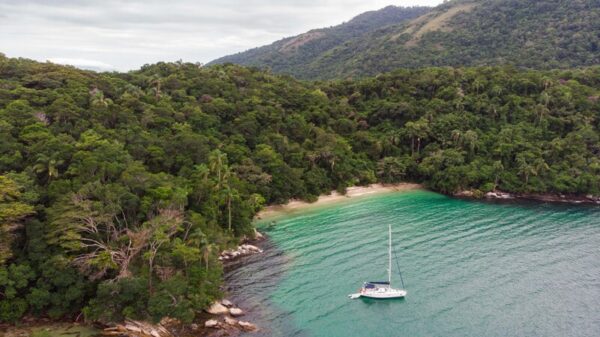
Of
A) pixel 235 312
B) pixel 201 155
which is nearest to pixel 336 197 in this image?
pixel 201 155

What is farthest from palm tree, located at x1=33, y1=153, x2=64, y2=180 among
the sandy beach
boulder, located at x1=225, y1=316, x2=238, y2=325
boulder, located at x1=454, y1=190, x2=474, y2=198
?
boulder, located at x1=454, y1=190, x2=474, y2=198

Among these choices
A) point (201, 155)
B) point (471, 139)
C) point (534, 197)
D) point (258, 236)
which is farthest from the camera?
point (471, 139)

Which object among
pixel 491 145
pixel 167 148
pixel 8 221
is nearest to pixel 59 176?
pixel 8 221

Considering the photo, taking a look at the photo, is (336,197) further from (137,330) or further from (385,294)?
(137,330)

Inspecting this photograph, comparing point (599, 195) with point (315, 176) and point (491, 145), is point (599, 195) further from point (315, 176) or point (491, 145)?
point (315, 176)

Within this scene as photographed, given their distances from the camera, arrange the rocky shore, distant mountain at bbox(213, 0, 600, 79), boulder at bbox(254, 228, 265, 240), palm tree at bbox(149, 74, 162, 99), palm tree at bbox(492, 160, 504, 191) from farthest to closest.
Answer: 1. distant mountain at bbox(213, 0, 600, 79)
2. palm tree at bbox(149, 74, 162, 99)
3. palm tree at bbox(492, 160, 504, 191)
4. the rocky shore
5. boulder at bbox(254, 228, 265, 240)

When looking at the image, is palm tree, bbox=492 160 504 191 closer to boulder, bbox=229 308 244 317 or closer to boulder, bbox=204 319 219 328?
boulder, bbox=229 308 244 317
